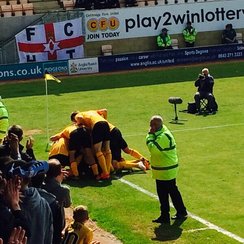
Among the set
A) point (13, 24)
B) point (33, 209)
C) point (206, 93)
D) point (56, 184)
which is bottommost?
point (206, 93)

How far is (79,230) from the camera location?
10016 mm

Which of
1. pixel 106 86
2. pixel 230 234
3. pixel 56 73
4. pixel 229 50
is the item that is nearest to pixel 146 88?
pixel 106 86

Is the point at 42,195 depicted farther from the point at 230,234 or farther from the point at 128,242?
the point at 230,234

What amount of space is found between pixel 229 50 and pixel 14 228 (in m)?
30.7

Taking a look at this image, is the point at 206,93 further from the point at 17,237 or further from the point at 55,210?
the point at 17,237

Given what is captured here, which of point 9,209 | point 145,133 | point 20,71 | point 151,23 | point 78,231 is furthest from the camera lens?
point 151,23

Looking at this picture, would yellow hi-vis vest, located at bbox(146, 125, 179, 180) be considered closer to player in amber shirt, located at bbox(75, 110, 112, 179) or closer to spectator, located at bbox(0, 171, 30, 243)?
player in amber shirt, located at bbox(75, 110, 112, 179)

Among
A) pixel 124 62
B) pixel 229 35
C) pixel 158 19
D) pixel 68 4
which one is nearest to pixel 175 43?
pixel 158 19

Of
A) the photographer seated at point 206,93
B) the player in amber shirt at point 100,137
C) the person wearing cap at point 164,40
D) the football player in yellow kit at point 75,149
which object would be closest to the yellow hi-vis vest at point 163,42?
the person wearing cap at point 164,40

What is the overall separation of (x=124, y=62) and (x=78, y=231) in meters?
25.5

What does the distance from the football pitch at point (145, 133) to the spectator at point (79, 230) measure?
224 centimetres

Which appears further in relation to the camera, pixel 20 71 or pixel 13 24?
pixel 13 24

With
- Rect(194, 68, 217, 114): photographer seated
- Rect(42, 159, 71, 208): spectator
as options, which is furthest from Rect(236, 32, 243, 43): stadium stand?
Rect(42, 159, 71, 208): spectator

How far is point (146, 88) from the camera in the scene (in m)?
30.1
